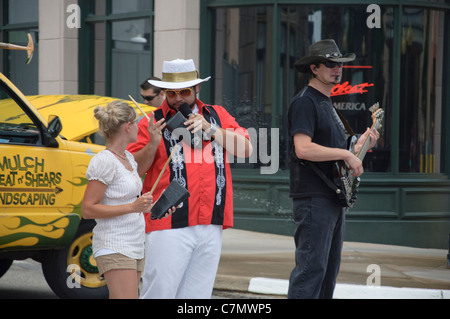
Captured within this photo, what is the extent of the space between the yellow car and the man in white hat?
213 cm

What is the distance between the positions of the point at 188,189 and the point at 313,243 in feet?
3.28

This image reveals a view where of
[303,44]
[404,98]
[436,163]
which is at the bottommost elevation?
[436,163]

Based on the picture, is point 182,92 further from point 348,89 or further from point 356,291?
point 348,89

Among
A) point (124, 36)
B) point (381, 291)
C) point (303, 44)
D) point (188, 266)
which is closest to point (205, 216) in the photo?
point (188, 266)

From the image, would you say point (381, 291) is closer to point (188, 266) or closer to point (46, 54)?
point (188, 266)

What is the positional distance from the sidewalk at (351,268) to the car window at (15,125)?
8.61 feet

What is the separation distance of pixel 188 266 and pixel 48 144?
2.61 m

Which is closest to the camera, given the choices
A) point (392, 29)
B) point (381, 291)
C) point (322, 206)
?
point (322, 206)

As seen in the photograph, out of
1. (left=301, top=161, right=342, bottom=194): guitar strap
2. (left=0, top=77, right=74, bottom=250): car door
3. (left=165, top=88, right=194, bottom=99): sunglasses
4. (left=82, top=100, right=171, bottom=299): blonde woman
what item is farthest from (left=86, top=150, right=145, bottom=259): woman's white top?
(left=0, top=77, right=74, bottom=250): car door

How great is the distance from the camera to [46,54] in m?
14.7

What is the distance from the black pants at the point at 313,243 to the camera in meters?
5.28

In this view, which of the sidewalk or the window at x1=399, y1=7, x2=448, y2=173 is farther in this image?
the window at x1=399, y1=7, x2=448, y2=173

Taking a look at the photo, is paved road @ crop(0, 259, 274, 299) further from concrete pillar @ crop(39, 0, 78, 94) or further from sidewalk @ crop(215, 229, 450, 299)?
concrete pillar @ crop(39, 0, 78, 94)

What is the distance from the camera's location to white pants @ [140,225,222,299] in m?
4.68
